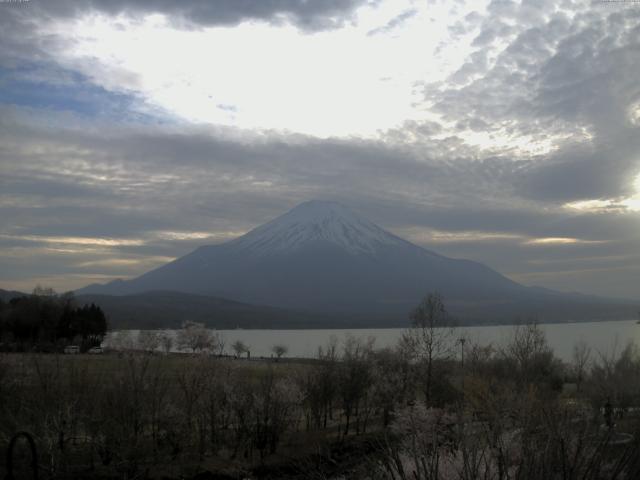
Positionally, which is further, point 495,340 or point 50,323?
point 495,340

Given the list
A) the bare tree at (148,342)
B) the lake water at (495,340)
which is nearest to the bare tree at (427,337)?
the lake water at (495,340)

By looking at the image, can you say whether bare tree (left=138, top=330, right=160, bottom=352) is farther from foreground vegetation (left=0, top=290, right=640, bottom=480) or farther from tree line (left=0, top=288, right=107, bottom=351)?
foreground vegetation (left=0, top=290, right=640, bottom=480)

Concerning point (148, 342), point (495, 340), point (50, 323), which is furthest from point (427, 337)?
point (50, 323)

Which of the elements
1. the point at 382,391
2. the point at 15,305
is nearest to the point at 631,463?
the point at 382,391

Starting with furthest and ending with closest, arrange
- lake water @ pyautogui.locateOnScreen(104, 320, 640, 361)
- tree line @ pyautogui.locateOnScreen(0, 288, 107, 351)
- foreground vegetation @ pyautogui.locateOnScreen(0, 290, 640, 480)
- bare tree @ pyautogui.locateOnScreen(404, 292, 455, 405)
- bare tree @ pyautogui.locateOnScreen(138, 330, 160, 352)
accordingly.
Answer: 1. tree line @ pyautogui.locateOnScreen(0, 288, 107, 351)
2. lake water @ pyautogui.locateOnScreen(104, 320, 640, 361)
3. bare tree @ pyautogui.locateOnScreen(138, 330, 160, 352)
4. bare tree @ pyautogui.locateOnScreen(404, 292, 455, 405)
5. foreground vegetation @ pyautogui.locateOnScreen(0, 290, 640, 480)

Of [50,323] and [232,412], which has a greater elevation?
[50,323]

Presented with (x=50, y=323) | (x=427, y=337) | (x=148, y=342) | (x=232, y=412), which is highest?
(x=427, y=337)

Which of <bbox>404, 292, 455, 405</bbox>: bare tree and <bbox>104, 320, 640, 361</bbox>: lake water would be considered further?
<bbox>104, 320, 640, 361</bbox>: lake water

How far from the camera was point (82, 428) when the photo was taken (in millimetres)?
25266

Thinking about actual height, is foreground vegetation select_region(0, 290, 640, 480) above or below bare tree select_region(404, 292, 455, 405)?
below

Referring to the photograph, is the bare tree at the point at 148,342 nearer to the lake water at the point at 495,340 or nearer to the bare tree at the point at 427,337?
the lake water at the point at 495,340

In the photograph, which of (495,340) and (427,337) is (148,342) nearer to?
(427,337)

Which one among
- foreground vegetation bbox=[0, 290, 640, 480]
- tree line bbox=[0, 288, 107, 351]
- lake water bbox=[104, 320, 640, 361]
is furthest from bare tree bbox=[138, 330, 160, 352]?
foreground vegetation bbox=[0, 290, 640, 480]

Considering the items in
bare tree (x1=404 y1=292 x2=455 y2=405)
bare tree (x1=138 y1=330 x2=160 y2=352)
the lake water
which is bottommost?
the lake water
